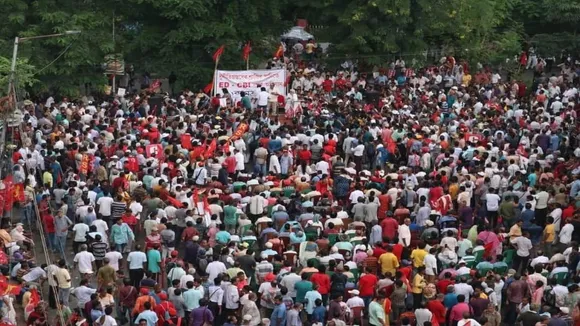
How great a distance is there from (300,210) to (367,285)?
433cm

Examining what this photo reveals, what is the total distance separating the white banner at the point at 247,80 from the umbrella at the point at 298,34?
16.8ft

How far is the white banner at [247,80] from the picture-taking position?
123ft

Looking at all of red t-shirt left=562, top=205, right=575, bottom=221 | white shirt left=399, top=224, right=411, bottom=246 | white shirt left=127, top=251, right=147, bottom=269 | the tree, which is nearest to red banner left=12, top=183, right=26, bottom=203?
white shirt left=127, top=251, right=147, bottom=269

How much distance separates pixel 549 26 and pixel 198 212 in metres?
24.6

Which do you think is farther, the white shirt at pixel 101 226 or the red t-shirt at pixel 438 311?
the white shirt at pixel 101 226

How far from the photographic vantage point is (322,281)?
916 inches

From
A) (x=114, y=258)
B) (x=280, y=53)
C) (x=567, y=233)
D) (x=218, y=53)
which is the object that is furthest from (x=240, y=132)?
(x=567, y=233)

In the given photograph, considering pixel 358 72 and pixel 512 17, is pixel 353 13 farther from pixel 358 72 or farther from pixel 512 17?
pixel 512 17

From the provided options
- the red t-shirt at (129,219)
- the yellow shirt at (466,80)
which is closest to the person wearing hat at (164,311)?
the red t-shirt at (129,219)

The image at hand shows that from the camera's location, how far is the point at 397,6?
4125 centimetres

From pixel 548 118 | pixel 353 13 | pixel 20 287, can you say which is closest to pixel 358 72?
pixel 353 13

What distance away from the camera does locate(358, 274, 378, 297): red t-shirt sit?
23.3m

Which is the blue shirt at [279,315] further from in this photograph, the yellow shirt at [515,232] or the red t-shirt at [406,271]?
the yellow shirt at [515,232]

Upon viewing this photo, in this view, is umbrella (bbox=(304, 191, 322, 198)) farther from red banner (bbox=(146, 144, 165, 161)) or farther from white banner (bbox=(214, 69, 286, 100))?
white banner (bbox=(214, 69, 286, 100))
